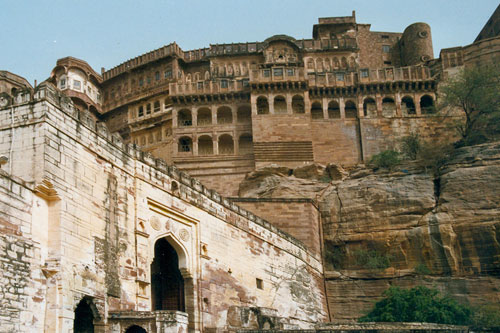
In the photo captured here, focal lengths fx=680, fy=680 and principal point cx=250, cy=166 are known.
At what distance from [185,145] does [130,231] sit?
26472 mm

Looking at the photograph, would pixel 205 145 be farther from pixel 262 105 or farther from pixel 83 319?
pixel 83 319

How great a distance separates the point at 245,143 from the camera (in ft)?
147

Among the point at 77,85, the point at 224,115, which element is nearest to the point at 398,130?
the point at 224,115

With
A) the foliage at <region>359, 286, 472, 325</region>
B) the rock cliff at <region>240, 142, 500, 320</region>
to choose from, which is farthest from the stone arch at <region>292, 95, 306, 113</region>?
the foliage at <region>359, 286, 472, 325</region>

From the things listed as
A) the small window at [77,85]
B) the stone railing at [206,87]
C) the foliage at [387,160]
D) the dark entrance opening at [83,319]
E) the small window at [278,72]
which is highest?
the small window at [77,85]

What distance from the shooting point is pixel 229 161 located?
1699 inches

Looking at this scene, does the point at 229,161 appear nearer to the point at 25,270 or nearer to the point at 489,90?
the point at 489,90

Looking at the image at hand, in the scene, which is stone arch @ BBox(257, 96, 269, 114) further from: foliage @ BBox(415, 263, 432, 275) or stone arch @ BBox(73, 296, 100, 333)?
stone arch @ BBox(73, 296, 100, 333)

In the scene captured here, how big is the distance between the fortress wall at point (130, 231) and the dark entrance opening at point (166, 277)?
95cm

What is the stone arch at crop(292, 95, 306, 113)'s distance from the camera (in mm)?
43875

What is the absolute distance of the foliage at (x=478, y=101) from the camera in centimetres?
3762

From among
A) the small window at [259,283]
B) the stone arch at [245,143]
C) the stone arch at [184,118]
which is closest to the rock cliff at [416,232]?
the small window at [259,283]

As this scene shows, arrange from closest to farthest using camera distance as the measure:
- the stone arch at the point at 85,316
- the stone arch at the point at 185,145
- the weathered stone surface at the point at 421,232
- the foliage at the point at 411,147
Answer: the stone arch at the point at 85,316
the weathered stone surface at the point at 421,232
the foliage at the point at 411,147
the stone arch at the point at 185,145

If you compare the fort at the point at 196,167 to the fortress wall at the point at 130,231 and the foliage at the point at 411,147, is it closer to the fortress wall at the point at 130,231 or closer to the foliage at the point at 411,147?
the fortress wall at the point at 130,231
